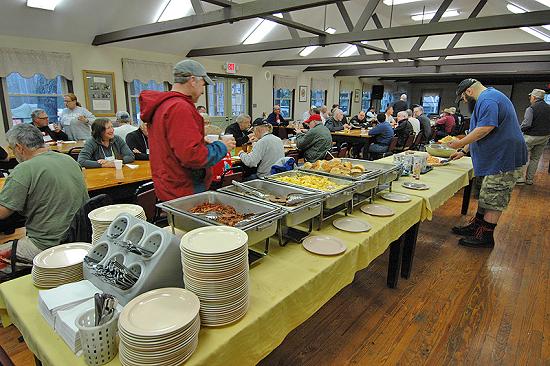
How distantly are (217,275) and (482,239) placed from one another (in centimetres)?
305

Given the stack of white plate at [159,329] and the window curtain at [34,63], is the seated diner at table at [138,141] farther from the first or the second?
the stack of white plate at [159,329]

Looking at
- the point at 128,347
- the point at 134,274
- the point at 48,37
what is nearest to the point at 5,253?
the point at 134,274

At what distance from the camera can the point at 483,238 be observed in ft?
9.99

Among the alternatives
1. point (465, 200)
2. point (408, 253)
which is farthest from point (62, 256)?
point (465, 200)

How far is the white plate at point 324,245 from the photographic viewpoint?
1.40m

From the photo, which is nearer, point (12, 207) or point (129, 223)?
point (129, 223)

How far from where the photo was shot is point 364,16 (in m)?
5.46

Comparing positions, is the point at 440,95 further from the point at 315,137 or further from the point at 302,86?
the point at 315,137

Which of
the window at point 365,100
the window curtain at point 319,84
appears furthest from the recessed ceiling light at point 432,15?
the window at point 365,100

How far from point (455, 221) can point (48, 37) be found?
694 cm

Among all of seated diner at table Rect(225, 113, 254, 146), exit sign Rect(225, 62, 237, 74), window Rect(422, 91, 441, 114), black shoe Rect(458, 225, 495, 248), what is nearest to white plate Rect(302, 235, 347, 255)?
black shoe Rect(458, 225, 495, 248)

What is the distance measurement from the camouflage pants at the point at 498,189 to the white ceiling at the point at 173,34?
4339 millimetres

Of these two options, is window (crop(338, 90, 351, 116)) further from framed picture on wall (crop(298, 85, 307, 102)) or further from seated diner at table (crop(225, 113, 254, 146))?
seated diner at table (crop(225, 113, 254, 146))

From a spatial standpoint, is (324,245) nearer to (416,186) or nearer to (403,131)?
(416,186)
